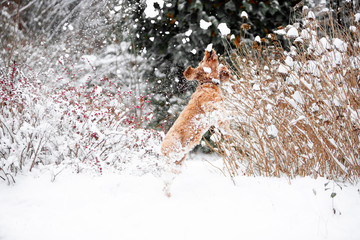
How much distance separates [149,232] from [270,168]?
134 centimetres

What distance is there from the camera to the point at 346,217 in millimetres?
1585

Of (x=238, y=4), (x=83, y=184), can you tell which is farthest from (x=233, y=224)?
(x=238, y=4)

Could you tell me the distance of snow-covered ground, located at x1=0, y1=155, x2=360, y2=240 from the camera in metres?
1.61

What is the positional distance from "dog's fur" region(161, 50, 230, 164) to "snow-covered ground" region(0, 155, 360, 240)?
42 cm

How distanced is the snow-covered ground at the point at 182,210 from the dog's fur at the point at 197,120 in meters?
0.42

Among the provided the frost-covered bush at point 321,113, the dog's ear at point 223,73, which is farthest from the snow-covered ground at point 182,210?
the dog's ear at point 223,73

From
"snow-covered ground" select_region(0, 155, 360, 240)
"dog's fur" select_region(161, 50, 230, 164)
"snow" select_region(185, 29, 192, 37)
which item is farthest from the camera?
"snow" select_region(185, 29, 192, 37)

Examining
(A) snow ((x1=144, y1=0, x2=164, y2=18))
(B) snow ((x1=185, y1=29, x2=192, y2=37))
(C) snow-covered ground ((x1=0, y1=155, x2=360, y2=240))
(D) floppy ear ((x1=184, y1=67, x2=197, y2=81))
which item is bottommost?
(C) snow-covered ground ((x1=0, y1=155, x2=360, y2=240))

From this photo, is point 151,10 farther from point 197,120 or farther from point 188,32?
point 197,120

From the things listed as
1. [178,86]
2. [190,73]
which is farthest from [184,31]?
[190,73]

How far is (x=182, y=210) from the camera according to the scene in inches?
76.1

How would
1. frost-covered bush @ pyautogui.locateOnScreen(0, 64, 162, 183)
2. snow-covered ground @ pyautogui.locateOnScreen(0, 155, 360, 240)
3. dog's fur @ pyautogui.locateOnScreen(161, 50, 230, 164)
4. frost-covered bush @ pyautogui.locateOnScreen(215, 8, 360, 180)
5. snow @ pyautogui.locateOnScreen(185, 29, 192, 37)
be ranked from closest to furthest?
1. snow-covered ground @ pyautogui.locateOnScreen(0, 155, 360, 240)
2. frost-covered bush @ pyautogui.locateOnScreen(215, 8, 360, 180)
3. dog's fur @ pyautogui.locateOnScreen(161, 50, 230, 164)
4. frost-covered bush @ pyautogui.locateOnScreen(0, 64, 162, 183)
5. snow @ pyautogui.locateOnScreen(185, 29, 192, 37)

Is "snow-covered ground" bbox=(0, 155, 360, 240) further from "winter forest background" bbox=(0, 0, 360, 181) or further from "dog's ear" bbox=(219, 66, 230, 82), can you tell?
"dog's ear" bbox=(219, 66, 230, 82)

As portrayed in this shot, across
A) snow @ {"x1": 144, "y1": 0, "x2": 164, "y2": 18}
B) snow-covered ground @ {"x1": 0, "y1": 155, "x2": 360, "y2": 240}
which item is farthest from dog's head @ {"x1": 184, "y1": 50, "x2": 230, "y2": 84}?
snow @ {"x1": 144, "y1": 0, "x2": 164, "y2": 18}
